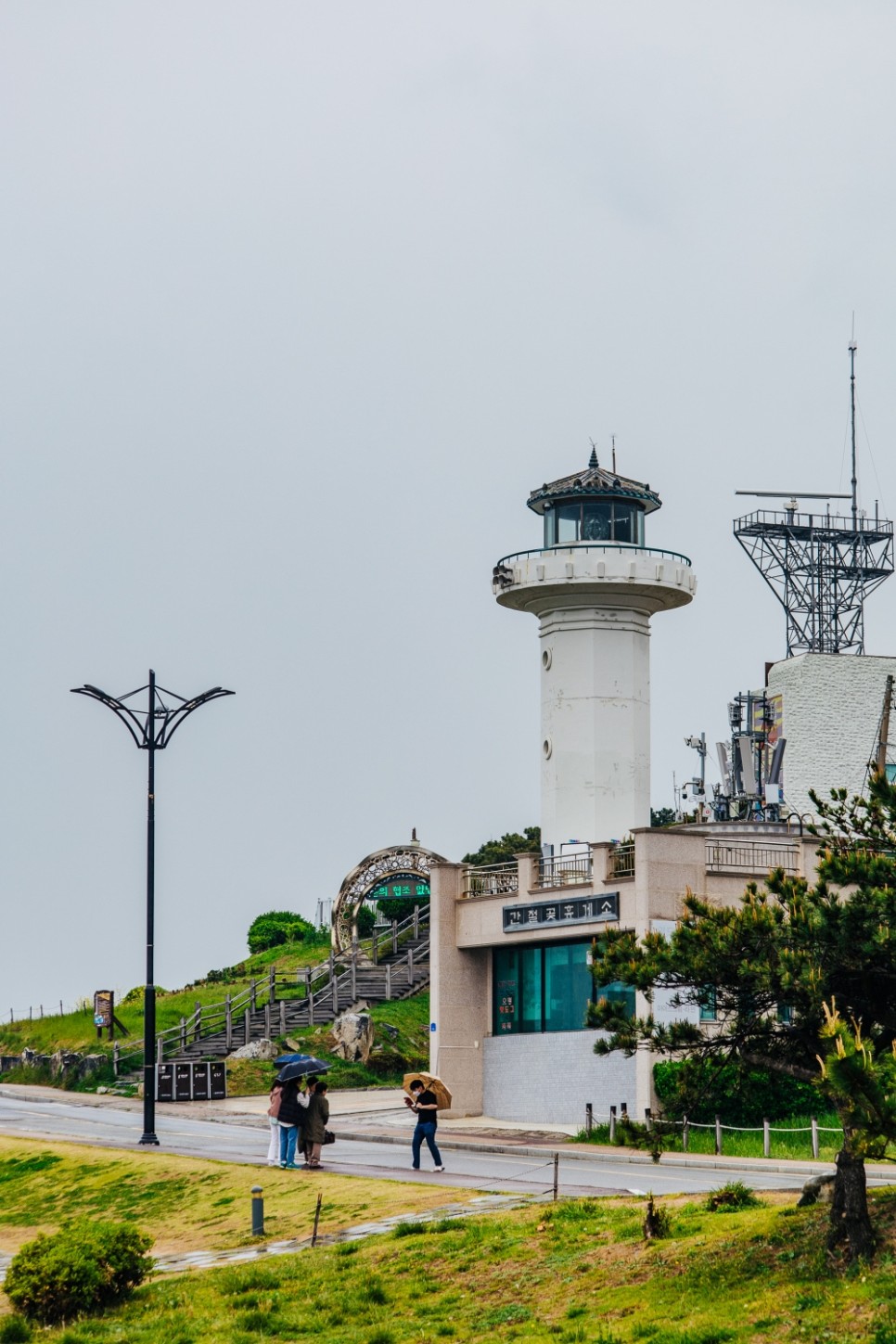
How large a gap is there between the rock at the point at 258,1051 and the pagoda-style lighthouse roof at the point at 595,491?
1568 cm

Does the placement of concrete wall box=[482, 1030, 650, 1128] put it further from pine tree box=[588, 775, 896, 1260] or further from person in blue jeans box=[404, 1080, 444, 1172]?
pine tree box=[588, 775, 896, 1260]

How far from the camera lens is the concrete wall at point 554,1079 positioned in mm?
37125

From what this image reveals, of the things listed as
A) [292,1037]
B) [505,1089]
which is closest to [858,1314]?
[505,1089]

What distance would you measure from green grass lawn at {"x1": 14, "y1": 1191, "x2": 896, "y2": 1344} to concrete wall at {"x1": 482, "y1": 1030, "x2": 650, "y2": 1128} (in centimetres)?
1533

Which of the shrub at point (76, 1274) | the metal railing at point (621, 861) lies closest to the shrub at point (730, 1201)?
the shrub at point (76, 1274)

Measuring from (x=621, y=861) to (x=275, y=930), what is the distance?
42170 mm

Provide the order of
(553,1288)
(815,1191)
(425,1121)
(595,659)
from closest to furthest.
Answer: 1. (553,1288)
2. (815,1191)
3. (425,1121)
4. (595,659)

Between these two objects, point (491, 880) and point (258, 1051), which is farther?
point (258, 1051)

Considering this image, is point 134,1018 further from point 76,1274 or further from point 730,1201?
point 730,1201

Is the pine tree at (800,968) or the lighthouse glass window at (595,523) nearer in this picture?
the pine tree at (800,968)

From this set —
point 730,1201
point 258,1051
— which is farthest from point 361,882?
point 730,1201

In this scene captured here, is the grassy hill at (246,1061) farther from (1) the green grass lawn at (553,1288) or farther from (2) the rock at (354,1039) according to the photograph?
(1) the green grass lawn at (553,1288)

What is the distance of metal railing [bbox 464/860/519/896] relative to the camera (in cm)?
4209

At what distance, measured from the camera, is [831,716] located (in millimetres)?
60000
